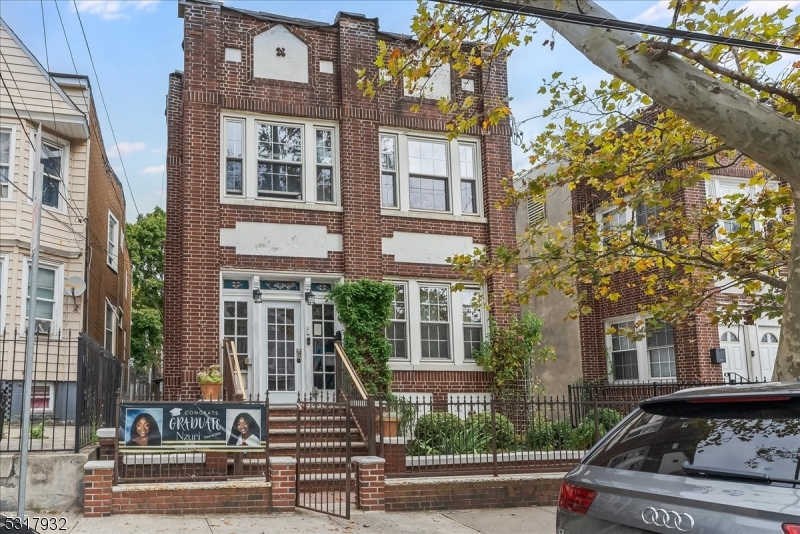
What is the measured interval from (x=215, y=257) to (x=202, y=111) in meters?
2.98

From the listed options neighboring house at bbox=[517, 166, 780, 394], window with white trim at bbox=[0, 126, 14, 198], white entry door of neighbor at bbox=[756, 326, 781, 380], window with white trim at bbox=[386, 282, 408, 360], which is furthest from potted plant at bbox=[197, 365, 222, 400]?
white entry door of neighbor at bbox=[756, 326, 781, 380]

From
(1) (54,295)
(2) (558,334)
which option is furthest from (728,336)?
(1) (54,295)

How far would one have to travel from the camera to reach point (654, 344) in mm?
20484

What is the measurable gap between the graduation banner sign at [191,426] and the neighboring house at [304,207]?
4870mm

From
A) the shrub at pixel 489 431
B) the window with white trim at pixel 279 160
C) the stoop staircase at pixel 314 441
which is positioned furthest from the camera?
the window with white trim at pixel 279 160

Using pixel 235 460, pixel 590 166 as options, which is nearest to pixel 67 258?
pixel 235 460

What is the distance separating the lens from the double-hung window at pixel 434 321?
54.8 ft

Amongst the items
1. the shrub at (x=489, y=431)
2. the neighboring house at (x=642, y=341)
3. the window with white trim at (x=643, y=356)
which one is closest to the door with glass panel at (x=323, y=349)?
the shrub at (x=489, y=431)

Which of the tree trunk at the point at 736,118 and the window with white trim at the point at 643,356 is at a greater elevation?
the tree trunk at the point at 736,118

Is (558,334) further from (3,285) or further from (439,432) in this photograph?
(3,285)

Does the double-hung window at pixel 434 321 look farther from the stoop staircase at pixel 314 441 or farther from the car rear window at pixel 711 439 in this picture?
the car rear window at pixel 711 439

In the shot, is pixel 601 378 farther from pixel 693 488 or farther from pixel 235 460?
pixel 693 488

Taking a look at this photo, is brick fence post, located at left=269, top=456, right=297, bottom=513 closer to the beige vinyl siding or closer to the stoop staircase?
the stoop staircase

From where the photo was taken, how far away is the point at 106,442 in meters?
10.3
